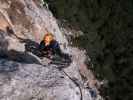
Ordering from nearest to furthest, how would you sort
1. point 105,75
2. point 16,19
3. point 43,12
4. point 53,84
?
1. point 53,84
2. point 16,19
3. point 43,12
4. point 105,75

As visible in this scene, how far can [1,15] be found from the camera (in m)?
12.8

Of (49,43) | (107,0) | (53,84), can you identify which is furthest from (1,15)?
(107,0)

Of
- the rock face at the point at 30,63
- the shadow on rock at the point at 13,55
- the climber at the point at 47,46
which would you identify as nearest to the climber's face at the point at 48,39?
the climber at the point at 47,46

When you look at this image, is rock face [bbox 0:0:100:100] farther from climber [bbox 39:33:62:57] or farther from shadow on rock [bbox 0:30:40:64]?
climber [bbox 39:33:62:57]

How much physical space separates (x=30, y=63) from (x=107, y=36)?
10.4 metres

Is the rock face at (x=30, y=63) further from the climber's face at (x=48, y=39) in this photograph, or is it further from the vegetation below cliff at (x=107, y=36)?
the vegetation below cliff at (x=107, y=36)

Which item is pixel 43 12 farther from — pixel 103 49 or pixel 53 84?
pixel 53 84

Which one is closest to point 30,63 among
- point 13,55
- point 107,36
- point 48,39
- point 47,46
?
point 13,55

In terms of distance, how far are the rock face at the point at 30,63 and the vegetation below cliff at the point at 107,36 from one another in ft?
3.70

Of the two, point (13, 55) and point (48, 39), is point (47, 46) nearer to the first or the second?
point (48, 39)

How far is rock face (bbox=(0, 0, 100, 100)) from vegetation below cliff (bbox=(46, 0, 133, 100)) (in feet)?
3.70

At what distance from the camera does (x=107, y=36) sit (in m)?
19.7

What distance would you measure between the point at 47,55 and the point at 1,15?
2.47 m

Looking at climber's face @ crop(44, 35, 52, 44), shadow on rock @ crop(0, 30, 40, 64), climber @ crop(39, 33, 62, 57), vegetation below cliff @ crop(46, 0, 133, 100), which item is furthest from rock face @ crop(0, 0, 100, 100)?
vegetation below cliff @ crop(46, 0, 133, 100)
